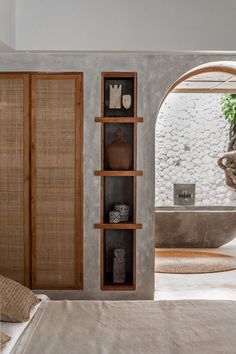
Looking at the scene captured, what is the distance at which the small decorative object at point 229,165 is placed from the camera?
30.3ft

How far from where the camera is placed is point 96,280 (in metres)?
4.84

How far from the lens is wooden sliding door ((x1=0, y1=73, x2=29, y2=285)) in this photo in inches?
188

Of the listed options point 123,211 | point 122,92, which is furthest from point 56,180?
point 122,92

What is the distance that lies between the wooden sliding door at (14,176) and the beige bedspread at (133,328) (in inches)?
70.7

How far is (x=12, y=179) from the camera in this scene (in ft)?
15.7

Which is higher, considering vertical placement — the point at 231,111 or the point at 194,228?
the point at 231,111

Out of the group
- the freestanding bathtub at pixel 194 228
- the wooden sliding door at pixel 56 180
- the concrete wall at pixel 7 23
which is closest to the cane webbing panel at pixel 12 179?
the wooden sliding door at pixel 56 180

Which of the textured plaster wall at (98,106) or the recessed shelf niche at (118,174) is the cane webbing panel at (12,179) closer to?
the textured plaster wall at (98,106)

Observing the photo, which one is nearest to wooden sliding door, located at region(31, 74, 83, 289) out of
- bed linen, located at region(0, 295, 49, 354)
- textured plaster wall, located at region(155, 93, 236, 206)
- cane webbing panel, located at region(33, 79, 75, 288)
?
cane webbing panel, located at region(33, 79, 75, 288)

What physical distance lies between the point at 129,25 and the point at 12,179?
65.2 inches

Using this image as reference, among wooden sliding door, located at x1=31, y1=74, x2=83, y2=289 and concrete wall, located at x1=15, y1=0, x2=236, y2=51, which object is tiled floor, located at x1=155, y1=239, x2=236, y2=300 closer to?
wooden sliding door, located at x1=31, y1=74, x2=83, y2=289

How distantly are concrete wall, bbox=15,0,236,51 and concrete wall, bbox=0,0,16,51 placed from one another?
0.30ft

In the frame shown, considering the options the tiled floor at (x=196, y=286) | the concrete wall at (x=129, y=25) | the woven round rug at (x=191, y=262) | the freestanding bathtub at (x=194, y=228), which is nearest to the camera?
the concrete wall at (x=129, y=25)

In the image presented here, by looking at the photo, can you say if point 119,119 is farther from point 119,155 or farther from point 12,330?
point 12,330
